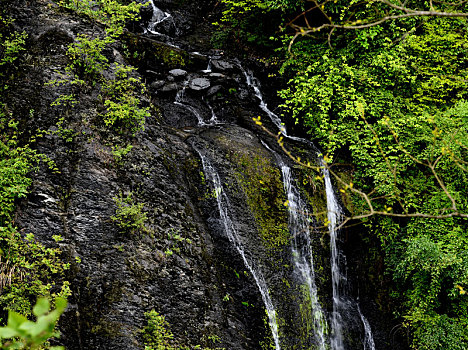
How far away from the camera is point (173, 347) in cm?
500

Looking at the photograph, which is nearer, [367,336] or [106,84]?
[106,84]

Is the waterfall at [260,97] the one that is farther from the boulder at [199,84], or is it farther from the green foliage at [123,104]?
the green foliage at [123,104]

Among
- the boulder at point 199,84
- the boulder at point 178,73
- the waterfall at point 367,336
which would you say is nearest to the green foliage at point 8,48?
the boulder at point 178,73

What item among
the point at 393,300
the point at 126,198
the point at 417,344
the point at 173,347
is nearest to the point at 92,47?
the point at 126,198

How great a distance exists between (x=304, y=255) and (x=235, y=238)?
1745 millimetres

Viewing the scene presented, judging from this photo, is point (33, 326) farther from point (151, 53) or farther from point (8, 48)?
point (151, 53)

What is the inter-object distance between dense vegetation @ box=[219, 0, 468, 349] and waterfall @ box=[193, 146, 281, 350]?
2541 mm

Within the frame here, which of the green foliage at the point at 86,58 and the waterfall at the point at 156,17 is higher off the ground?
the waterfall at the point at 156,17

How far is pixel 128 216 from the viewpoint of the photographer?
559 centimetres

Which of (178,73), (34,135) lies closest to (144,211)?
(34,135)

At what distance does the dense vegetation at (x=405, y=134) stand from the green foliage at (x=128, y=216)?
417 centimetres

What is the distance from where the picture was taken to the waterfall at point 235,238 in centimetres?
633

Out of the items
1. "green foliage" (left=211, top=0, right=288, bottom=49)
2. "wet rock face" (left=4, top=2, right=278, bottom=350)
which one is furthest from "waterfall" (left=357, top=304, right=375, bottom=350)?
"green foliage" (left=211, top=0, right=288, bottom=49)

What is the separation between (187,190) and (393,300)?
18.3ft
